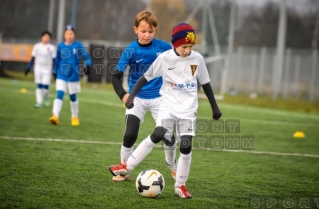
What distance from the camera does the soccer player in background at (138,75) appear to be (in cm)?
639

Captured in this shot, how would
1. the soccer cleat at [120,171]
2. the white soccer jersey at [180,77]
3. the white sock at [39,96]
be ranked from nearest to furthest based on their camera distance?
the white soccer jersey at [180,77]
the soccer cleat at [120,171]
the white sock at [39,96]

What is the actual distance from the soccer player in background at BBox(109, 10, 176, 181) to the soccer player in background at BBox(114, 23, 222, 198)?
0.47 meters

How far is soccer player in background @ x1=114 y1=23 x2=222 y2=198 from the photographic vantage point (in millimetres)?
5777

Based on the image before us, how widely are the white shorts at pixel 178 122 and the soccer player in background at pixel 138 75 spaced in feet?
1.51

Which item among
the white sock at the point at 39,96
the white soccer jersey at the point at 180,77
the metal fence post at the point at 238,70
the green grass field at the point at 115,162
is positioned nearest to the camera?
the green grass field at the point at 115,162

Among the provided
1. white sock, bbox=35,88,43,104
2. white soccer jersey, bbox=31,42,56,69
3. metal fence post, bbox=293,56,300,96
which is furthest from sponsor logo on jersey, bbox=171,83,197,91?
metal fence post, bbox=293,56,300,96

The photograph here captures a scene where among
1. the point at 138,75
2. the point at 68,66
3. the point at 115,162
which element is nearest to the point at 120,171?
the point at 138,75

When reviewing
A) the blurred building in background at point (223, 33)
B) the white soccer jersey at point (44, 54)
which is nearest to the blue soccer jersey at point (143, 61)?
the white soccer jersey at point (44, 54)

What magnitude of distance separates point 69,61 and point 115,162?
4.70 m

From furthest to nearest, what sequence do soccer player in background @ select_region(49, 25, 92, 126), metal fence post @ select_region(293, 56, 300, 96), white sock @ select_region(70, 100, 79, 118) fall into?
metal fence post @ select_region(293, 56, 300, 96), white sock @ select_region(70, 100, 79, 118), soccer player in background @ select_region(49, 25, 92, 126)

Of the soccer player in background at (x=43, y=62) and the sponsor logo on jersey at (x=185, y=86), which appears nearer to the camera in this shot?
the sponsor logo on jersey at (x=185, y=86)

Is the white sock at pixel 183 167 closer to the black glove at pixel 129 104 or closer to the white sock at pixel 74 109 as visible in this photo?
the black glove at pixel 129 104

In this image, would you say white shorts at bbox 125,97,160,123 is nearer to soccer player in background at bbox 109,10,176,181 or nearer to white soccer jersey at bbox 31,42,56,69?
soccer player in background at bbox 109,10,176,181

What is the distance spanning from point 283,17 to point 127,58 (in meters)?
19.7
